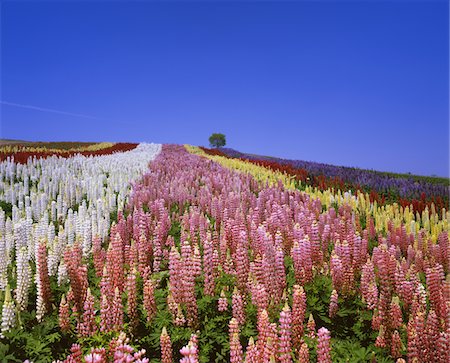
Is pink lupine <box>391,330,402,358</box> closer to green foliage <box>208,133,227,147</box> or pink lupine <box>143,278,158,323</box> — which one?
pink lupine <box>143,278,158,323</box>

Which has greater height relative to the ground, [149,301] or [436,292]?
A: [436,292]

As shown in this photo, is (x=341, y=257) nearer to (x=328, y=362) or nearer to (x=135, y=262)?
(x=328, y=362)

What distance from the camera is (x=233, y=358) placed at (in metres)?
3.42

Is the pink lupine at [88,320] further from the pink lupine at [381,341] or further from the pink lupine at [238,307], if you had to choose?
the pink lupine at [381,341]

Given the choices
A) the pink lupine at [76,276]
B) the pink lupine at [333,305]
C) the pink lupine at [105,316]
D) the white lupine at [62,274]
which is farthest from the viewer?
the white lupine at [62,274]

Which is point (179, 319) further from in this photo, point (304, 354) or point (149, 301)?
point (304, 354)

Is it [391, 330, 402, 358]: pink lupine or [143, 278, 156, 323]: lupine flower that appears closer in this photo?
[391, 330, 402, 358]: pink lupine

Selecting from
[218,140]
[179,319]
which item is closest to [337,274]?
[179,319]

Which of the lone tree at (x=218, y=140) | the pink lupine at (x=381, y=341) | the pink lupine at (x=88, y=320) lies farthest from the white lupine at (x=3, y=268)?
the lone tree at (x=218, y=140)

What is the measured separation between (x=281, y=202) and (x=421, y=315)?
654cm

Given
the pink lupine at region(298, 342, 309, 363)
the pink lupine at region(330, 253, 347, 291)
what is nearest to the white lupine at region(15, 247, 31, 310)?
the pink lupine at region(298, 342, 309, 363)

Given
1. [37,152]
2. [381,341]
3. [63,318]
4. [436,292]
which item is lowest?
[63,318]

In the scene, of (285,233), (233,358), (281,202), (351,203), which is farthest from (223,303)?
(351,203)

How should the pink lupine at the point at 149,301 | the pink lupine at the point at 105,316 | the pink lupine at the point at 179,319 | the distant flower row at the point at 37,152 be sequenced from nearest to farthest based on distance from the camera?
the pink lupine at the point at 105,316, the pink lupine at the point at 179,319, the pink lupine at the point at 149,301, the distant flower row at the point at 37,152
